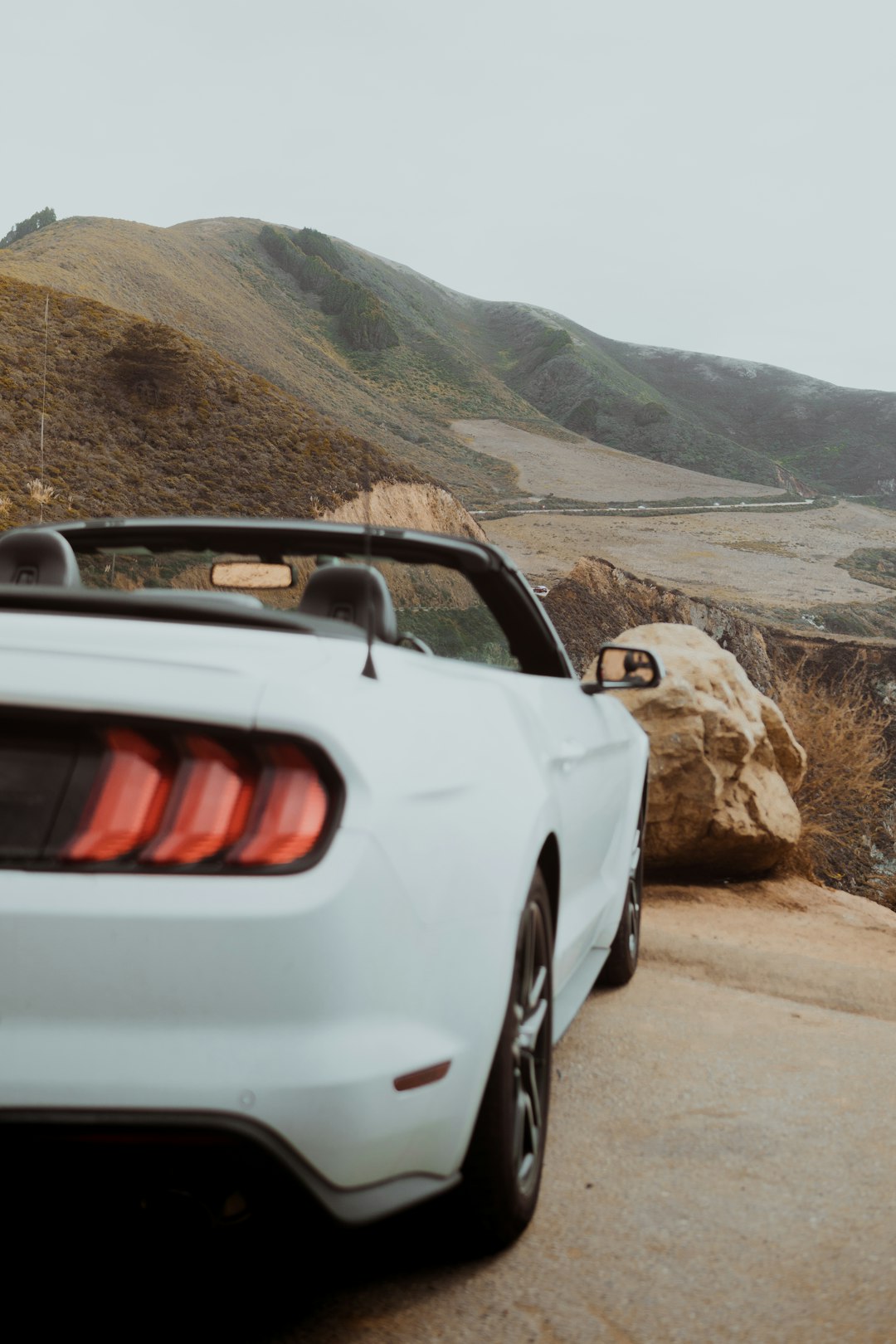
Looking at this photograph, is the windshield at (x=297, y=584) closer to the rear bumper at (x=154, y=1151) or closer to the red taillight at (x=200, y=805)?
the red taillight at (x=200, y=805)

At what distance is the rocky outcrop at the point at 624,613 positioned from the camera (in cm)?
2008

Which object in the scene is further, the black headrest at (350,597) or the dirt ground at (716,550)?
the dirt ground at (716,550)

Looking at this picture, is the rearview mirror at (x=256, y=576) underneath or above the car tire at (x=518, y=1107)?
above

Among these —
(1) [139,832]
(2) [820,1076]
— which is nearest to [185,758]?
(1) [139,832]

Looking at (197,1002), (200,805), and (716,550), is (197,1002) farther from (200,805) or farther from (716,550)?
(716,550)

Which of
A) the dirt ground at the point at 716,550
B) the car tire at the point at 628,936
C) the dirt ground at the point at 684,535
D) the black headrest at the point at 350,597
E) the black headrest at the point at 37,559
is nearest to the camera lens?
the black headrest at the point at 350,597

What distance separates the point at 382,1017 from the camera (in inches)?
73.0

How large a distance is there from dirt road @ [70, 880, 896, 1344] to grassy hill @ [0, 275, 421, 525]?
19.4m

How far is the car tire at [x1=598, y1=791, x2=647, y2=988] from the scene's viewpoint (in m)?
4.99

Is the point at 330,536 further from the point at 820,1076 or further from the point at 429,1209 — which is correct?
the point at 820,1076

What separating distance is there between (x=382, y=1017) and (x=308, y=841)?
0.28 metres

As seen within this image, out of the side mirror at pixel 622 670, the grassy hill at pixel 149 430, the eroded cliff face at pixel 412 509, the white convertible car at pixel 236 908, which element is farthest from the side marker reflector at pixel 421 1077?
the eroded cliff face at pixel 412 509

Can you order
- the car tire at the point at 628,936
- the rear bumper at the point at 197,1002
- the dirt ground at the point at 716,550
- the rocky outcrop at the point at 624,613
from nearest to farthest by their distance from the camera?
the rear bumper at the point at 197,1002 < the car tire at the point at 628,936 < the rocky outcrop at the point at 624,613 < the dirt ground at the point at 716,550

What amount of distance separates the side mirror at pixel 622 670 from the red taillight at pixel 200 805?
2070 mm
